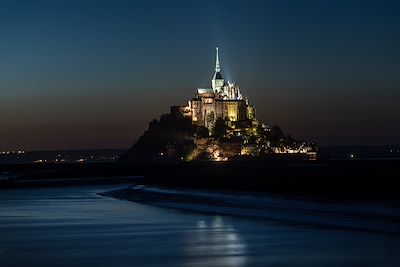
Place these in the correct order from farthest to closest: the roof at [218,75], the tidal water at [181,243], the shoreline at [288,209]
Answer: the roof at [218,75] → the shoreline at [288,209] → the tidal water at [181,243]

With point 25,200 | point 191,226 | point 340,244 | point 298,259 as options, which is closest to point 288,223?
point 191,226

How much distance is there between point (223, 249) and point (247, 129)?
145446 mm

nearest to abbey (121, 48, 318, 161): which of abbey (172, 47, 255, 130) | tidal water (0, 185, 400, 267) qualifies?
abbey (172, 47, 255, 130)

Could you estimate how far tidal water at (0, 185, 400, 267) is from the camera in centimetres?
1792

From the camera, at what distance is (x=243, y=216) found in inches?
1144

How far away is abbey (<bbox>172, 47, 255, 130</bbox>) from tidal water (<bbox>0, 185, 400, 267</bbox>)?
134 meters

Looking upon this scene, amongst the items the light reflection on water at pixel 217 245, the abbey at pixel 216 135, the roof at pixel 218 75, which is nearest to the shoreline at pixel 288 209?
the light reflection on water at pixel 217 245

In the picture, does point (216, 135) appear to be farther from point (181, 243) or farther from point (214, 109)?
point (181, 243)

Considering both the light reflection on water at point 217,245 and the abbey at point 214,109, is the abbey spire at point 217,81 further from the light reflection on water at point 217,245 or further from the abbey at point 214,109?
the light reflection on water at point 217,245

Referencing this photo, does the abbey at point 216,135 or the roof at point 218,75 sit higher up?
the roof at point 218,75

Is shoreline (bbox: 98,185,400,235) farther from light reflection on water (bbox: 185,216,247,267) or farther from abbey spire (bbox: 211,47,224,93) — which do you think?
abbey spire (bbox: 211,47,224,93)

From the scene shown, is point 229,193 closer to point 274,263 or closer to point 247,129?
point 274,263

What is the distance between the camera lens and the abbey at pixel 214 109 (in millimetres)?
164125

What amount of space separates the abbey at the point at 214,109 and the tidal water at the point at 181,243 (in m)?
134
